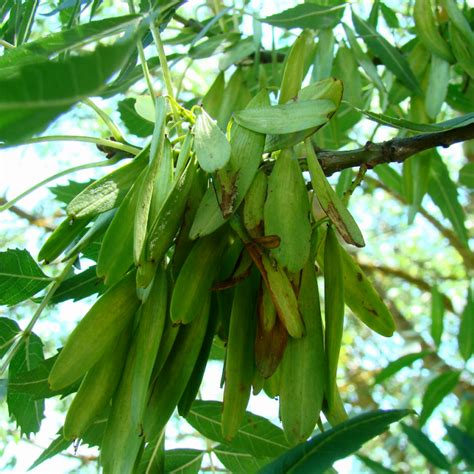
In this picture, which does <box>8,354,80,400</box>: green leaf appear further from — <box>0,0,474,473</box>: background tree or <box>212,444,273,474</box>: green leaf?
<box>212,444,273,474</box>: green leaf

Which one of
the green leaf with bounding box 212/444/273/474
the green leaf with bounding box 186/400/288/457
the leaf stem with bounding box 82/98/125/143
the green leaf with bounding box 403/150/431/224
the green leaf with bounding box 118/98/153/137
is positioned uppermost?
the green leaf with bounding box 118/98/153/137

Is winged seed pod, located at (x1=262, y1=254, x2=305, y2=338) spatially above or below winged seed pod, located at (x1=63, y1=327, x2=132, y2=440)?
above

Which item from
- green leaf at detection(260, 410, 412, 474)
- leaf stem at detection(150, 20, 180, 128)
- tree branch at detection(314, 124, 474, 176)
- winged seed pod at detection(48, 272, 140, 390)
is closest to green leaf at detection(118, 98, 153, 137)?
leaf stem at detection(150, 20, 180, 128)

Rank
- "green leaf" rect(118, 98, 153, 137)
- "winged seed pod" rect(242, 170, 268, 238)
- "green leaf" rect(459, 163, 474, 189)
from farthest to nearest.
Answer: "green leaf" rect(459, 163, 474, 189)
"green leaf" rect(118, 98, 153, 137)
"winged seed pod" rect(242, 170, 268, 238)

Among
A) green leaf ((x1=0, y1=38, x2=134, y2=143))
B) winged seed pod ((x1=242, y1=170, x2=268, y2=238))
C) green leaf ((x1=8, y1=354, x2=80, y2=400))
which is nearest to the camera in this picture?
green leaf ((x1=0, y1=38, x2=134, y2=143))

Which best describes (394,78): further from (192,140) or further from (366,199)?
(366,199)

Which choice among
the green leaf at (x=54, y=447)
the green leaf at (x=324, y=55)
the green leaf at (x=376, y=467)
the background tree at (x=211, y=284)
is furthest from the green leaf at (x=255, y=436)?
the green leaf at (x=324, y=55)
